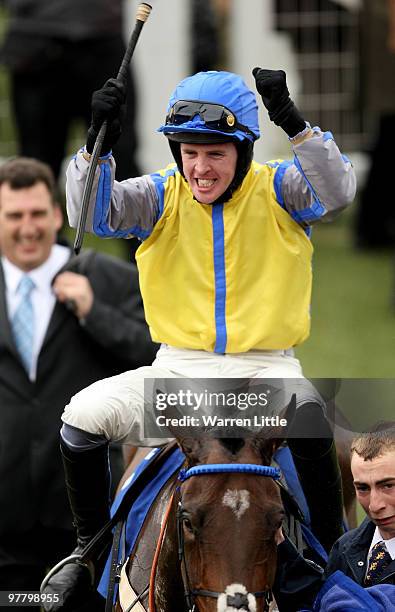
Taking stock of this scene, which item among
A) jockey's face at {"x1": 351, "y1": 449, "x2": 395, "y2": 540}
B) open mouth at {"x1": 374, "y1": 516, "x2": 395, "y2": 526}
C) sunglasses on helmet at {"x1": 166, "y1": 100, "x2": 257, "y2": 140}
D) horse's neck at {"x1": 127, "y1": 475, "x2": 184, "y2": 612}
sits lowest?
horse's neck at {"x1": 127, "y1": 475, "x2": 184, "y2": 612}

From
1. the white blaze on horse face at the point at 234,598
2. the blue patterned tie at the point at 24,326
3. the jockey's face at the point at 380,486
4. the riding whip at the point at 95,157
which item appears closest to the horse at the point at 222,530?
the white blaze on horse face at the point at 234,598

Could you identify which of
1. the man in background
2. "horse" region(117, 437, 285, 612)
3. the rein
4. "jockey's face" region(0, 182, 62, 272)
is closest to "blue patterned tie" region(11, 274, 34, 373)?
"jockey's face" region(0, 182, 62, 272)

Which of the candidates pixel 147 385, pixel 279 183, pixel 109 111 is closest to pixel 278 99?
pixel 279 183

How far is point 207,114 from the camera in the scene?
14.3 ft

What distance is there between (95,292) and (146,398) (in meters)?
2.16

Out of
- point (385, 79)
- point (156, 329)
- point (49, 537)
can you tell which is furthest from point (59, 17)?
point (156, 329)

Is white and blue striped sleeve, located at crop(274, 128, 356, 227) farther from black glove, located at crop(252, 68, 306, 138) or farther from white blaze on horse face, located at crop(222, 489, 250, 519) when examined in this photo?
white blaze on horse face, located at crop(222, 489, 250, 519)

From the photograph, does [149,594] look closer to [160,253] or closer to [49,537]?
[160,253]

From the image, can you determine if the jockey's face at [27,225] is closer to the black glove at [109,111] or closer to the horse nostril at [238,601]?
the black glove at [109,111]

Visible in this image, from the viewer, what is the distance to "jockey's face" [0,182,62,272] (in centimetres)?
642

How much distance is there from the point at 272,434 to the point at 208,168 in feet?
2.74

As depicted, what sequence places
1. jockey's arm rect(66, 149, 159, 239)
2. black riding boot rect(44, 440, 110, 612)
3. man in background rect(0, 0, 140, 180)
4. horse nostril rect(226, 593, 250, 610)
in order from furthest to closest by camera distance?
1. man in background rect(0, 0, 140, 180)
2. black riding boot rect(44, 440, 110, 612)
3. jockey's arm rect(66, 149, 159, 239)
4. horse nostril rect(226, 593, 250, 610)

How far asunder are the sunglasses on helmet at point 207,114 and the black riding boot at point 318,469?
0.84 meters

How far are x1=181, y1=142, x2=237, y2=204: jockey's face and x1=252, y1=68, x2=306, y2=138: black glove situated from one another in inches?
8.3
